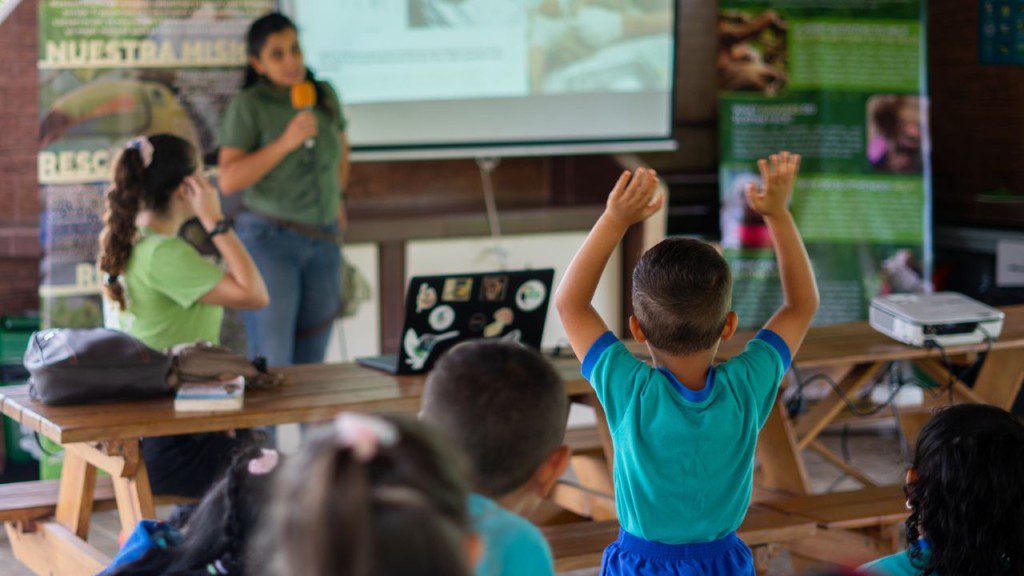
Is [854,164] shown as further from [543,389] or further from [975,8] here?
[543,389]

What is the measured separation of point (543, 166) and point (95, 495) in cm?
297

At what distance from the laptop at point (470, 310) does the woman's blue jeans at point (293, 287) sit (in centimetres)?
130

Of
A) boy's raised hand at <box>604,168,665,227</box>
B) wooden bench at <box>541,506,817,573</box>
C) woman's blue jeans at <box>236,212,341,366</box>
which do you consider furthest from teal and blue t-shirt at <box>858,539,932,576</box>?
woman's blue jeans at <box>236,212,341,366</box>

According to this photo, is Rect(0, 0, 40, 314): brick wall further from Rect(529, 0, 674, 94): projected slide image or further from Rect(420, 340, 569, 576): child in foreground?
Rect(420, 340, 569, 576): child in foreground

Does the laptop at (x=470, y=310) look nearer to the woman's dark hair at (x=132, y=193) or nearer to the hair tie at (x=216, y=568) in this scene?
the woman's dark hair at (x=132, y=193)

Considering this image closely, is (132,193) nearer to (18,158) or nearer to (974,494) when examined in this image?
(18,158)

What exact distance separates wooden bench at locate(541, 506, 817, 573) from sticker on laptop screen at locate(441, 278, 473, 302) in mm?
620

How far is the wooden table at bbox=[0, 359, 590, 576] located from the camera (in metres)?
2.73

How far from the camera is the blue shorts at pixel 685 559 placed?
2.13 meters

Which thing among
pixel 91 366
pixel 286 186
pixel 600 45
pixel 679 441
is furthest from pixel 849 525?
pixel 600 45

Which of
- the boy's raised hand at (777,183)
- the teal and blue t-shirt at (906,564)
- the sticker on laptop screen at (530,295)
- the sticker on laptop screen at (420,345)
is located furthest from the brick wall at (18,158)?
the teal and blue t-shirt at (906,564)

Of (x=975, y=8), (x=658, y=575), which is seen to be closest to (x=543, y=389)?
(x=658, y=575)

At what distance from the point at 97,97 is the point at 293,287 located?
3.04ft

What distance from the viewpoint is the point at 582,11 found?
5.40 m
